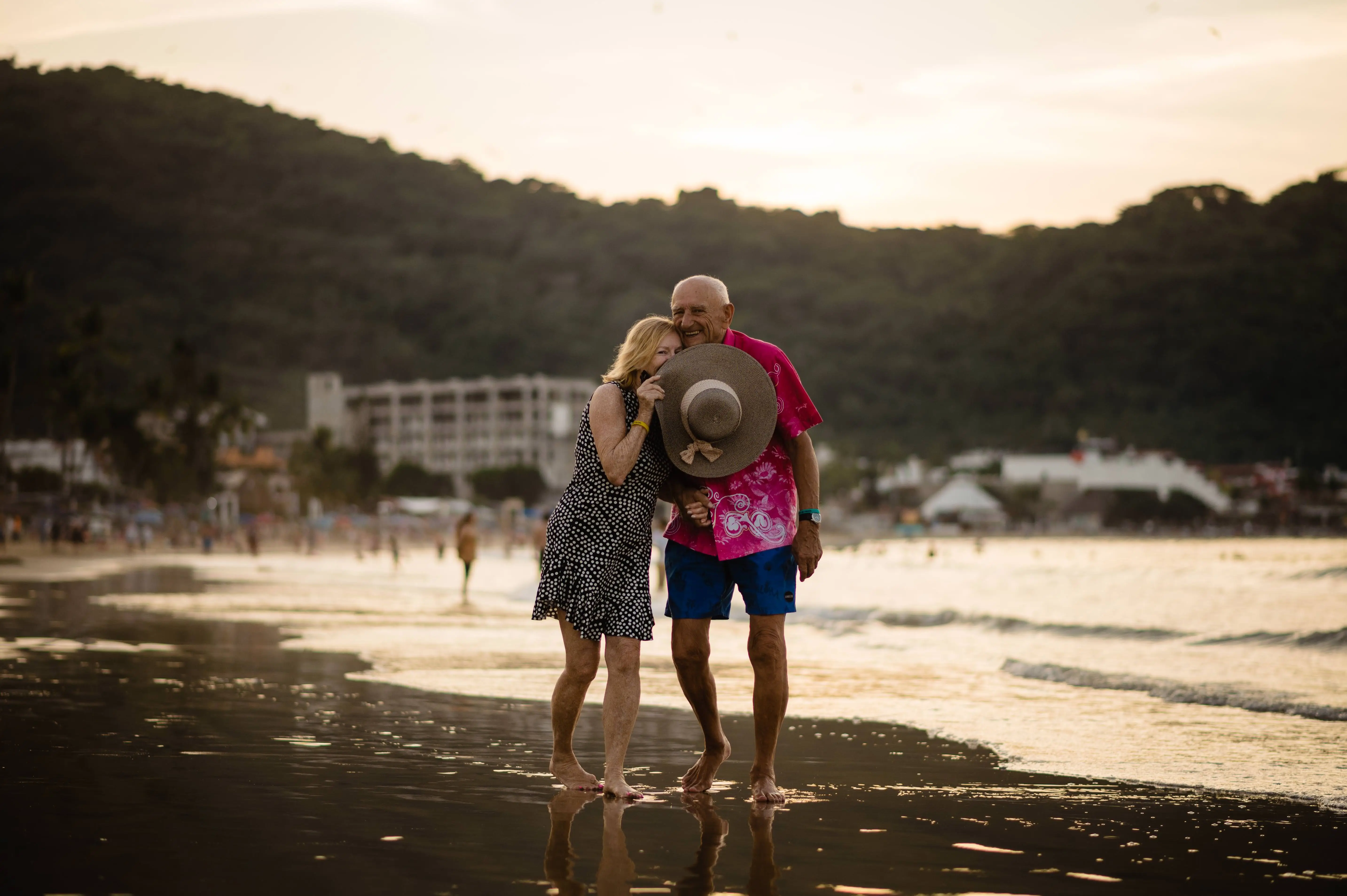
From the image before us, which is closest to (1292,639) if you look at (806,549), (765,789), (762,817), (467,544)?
(806,549)

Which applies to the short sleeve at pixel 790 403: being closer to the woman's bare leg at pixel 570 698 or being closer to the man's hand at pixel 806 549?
the man's hand at pixel 806 549

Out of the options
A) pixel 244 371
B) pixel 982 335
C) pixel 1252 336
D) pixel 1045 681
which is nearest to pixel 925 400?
pixel 982 335

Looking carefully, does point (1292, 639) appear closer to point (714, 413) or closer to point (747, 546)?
point (747, 546)

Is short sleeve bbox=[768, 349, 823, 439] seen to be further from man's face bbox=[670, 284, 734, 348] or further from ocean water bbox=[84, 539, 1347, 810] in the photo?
ocean water bbox=[84, 539, 1347, 810]

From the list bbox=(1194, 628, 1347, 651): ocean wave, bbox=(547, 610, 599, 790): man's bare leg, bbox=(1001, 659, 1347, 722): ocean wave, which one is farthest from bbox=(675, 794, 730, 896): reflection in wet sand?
bbox=(1194, 628, 1347, 651): ocean wave

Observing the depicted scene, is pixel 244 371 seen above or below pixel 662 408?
above

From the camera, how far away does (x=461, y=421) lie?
15788 centimetres

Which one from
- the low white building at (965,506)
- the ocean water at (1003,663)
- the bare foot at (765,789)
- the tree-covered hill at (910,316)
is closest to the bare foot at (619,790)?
the bare foot at (765,789)

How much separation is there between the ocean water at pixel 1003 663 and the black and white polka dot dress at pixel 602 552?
1.81 meters

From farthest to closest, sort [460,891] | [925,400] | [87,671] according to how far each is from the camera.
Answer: [925,400] < [87,671] < [460,891]

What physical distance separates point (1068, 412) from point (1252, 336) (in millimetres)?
22808

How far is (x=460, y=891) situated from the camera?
3273mm

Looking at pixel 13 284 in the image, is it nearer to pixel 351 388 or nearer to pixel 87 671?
pixel 87 671

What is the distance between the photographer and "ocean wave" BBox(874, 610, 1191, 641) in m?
15.3
